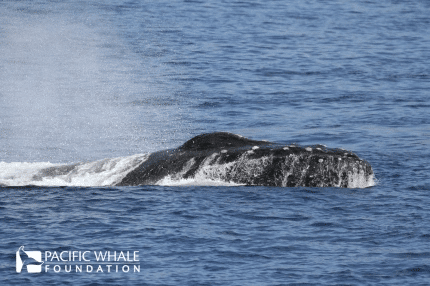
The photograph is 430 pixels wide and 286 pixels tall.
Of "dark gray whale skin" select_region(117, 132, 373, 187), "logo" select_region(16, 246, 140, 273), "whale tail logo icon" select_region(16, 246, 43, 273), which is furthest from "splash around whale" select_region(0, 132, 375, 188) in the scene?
"whale tail logo icon" select_region(16, 246, 43, 273)

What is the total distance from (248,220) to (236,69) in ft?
91.8

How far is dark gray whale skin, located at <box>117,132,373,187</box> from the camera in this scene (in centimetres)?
1831

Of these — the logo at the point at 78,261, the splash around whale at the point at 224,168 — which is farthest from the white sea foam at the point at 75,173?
the logo at the point at 78,261

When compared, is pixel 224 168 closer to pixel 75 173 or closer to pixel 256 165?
pixel 256 165

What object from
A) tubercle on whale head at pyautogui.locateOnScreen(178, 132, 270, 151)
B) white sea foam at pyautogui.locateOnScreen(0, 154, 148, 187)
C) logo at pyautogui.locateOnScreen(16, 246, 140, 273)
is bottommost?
logo at pyautogui.locateOnScreen(16, 246, 140, 273)

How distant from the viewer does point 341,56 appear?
4809 cm

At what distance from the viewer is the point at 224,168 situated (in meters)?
18.8

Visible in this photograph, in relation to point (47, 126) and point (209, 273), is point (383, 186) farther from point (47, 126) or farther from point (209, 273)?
point (47, 126)

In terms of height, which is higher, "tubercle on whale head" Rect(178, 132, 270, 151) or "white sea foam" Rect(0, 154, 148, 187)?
"tubercle on whale head" Rect(178, 132, 270, 151)

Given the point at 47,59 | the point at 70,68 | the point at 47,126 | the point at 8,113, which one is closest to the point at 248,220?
the point at 47,126

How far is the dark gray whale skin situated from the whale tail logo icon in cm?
525

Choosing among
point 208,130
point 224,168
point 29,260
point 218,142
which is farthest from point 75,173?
point 208,130

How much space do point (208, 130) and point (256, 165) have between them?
11.0 metres

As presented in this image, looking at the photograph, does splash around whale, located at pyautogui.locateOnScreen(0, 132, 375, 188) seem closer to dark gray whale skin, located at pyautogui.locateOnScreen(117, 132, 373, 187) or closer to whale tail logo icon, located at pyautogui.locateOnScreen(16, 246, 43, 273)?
dark gray whale skin, located at pyautogui.locateOnScreen(117, 132, 373, 187)
